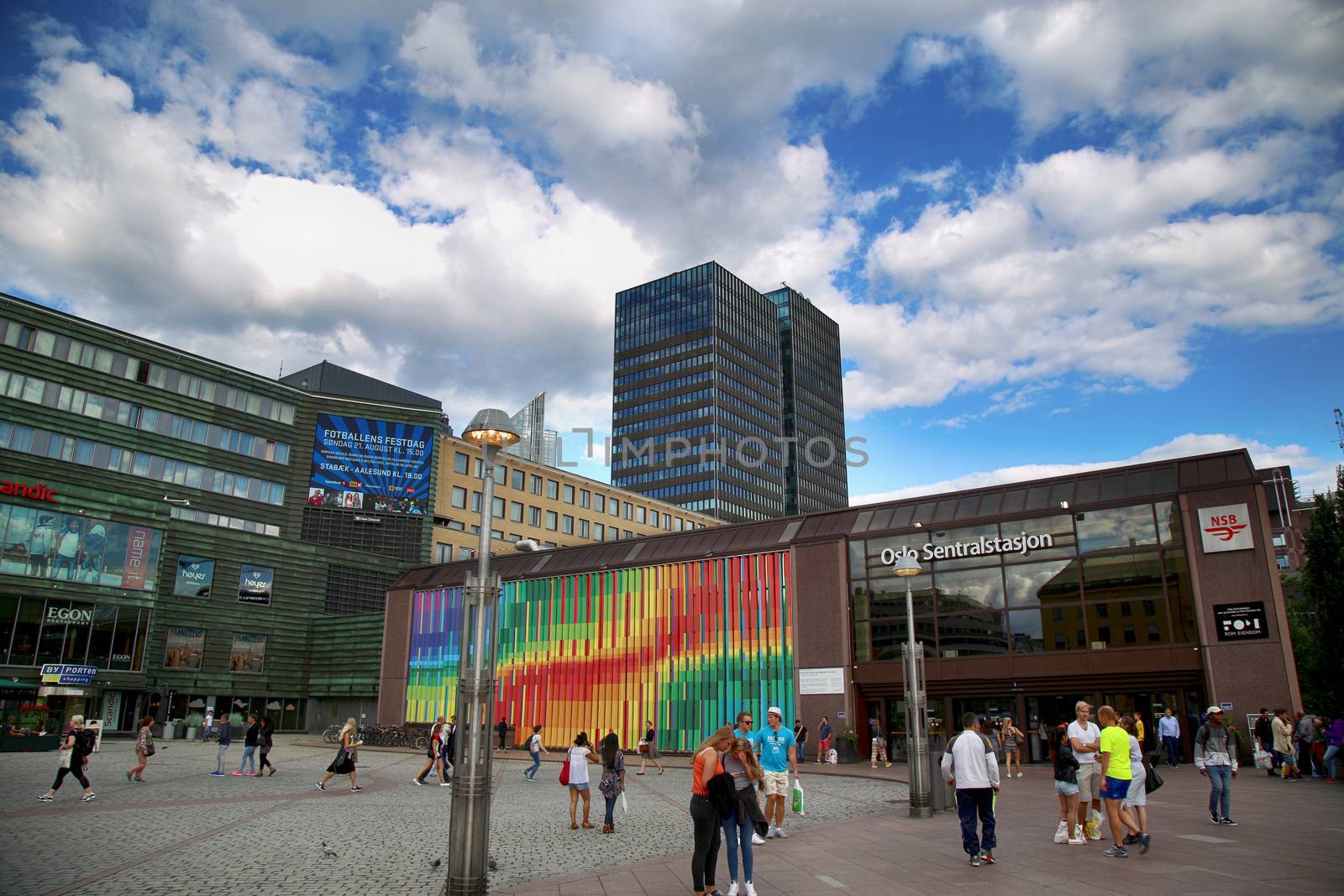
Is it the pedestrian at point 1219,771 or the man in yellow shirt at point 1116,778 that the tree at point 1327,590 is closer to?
the pedestrian at point 1219,771

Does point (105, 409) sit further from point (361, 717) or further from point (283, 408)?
point (361, 717)

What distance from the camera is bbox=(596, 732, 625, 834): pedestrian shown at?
49.5ft

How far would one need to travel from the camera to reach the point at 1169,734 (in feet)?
76.6

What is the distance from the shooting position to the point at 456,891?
8.98 m

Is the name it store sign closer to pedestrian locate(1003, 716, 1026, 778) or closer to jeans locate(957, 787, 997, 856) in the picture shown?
pedestrian locate(1003, 716, 1026, 778)

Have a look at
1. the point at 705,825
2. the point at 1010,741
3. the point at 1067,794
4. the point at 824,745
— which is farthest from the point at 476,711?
the point at 824,745

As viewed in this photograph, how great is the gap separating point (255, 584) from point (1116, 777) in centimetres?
5332

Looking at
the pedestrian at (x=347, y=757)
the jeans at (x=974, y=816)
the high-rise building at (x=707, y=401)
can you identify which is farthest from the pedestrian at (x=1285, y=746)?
the high-rise building at (x=707, y=401)

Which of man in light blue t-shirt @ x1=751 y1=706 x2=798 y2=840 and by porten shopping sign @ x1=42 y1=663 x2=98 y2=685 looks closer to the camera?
man in light blue t-shirt @ x1=751 y1=706 x2=798 y2=840

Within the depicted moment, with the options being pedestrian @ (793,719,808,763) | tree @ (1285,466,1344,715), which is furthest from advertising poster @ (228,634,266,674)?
tree @ (1285,466,1344,715)

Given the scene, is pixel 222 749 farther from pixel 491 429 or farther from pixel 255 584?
pixel 255 584

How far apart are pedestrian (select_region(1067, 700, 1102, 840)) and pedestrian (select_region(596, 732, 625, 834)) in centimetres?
702

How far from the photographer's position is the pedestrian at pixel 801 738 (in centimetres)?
2740

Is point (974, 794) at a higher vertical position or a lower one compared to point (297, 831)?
higher
